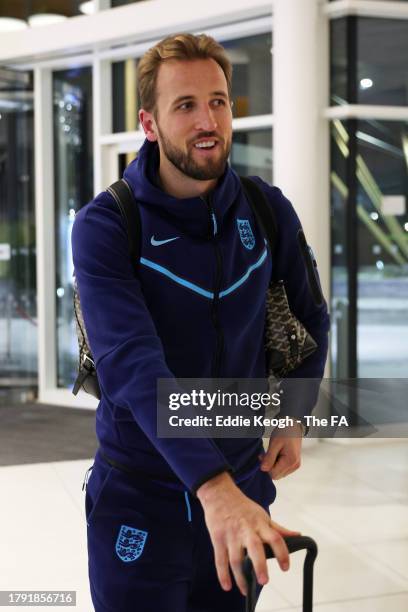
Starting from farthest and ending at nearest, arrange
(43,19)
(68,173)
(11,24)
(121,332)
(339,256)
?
(68,173) < (11,24) < (43,19) < (339,256) < (121,332)

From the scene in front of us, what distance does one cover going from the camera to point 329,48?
242 inches

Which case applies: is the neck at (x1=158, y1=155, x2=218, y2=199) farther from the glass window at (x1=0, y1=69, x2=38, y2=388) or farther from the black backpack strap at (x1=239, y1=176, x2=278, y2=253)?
the glass window at (x1=0, y1=69, x2=38, y2=388)

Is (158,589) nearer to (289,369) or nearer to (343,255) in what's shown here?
(289,369)

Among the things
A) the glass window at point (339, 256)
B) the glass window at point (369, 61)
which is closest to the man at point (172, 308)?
the glass window at point (339, 256)

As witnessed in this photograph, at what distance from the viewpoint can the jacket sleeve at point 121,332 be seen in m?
1.00

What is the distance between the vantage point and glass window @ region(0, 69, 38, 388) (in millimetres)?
8000

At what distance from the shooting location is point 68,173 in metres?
7.95

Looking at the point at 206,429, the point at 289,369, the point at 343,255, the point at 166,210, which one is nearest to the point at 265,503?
the point at 289,369

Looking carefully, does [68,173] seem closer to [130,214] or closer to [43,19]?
[43,19]

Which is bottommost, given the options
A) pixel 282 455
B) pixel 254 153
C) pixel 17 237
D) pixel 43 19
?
pixel 282 455

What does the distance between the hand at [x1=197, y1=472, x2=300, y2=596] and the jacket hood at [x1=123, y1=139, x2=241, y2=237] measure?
1.59 ft

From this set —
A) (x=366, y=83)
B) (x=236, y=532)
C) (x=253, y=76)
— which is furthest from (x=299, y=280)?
(x=253, y=76)

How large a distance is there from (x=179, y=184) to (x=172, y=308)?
217 mm

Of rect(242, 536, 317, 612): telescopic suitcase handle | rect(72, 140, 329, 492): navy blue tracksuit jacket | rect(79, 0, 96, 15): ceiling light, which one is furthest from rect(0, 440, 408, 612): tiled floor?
rect(79, 0, 96, 15): ceiling light
